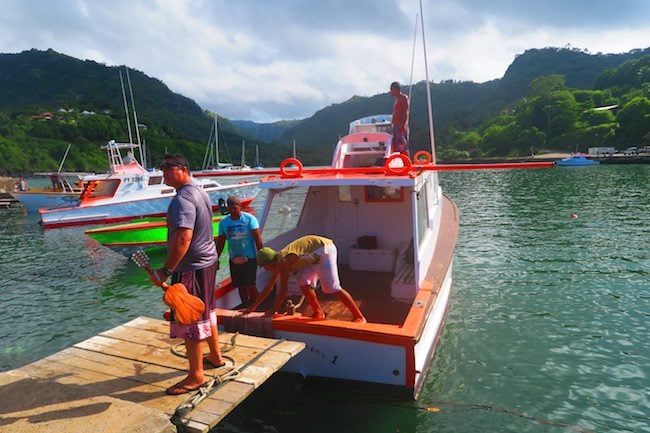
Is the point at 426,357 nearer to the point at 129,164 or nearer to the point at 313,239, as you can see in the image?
the point at 313,239

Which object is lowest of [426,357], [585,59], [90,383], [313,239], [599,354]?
[599,354]

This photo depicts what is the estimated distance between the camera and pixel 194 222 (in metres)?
3.73

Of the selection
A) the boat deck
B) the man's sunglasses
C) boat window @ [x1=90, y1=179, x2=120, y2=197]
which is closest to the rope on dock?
the boat deck

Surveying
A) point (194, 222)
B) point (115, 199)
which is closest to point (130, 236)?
point (115, 199)

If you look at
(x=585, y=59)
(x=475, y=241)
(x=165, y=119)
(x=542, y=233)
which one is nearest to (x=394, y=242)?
(x=475, y=241)

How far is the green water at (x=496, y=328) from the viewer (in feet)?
16.9

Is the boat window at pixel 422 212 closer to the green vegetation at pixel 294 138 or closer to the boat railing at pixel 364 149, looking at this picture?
the boat railing at pixel 364 149

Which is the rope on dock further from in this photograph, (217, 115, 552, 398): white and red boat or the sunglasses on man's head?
the sunglasses on man's head

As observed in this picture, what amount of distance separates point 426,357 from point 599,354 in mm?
2957

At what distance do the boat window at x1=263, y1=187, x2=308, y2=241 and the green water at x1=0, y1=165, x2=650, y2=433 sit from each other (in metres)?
2.50

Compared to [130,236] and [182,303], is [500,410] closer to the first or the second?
[182,303]

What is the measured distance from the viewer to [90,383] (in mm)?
3965

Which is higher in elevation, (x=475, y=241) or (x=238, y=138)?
(x=238, y=138)

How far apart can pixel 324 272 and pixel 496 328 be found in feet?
13.5
